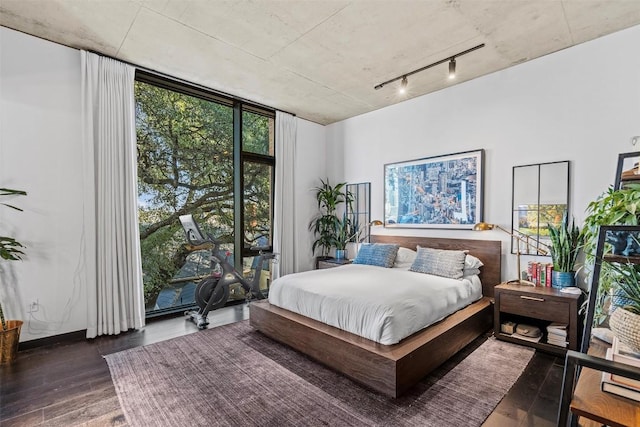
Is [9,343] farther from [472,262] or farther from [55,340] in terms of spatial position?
[472,262]

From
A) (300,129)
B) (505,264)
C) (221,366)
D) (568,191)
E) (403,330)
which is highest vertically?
(300,129)

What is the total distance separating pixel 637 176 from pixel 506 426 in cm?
193

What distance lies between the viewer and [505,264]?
3611 millimetres

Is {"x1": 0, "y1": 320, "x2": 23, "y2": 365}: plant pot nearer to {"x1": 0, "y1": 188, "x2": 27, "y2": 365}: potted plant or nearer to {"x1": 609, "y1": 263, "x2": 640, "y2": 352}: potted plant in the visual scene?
{"x1": 0, "y1": 188, "x2": 27, "y2": 365}: potted plant

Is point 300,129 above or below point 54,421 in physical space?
above

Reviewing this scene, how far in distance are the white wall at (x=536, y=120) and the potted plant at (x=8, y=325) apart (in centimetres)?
450

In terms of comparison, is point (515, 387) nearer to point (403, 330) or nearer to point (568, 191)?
point (403, 330)

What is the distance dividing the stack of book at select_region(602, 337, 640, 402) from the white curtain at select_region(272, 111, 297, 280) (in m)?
4.18

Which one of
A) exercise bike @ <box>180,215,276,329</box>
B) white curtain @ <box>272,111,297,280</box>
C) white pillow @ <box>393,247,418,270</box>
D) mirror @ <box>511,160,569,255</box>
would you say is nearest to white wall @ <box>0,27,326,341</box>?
→ exercise bike @ <box>180,215,276,329</box>

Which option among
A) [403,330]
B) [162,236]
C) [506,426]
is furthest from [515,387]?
[162,236]

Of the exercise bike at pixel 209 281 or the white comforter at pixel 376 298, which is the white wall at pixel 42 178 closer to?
the exercise bike at pixel 209 281

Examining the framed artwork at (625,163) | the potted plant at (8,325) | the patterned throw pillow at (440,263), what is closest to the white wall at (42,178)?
the potted plant at (8,325)

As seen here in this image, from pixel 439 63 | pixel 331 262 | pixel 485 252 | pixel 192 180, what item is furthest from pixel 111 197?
pixel 485 252

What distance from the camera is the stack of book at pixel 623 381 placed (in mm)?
1075
